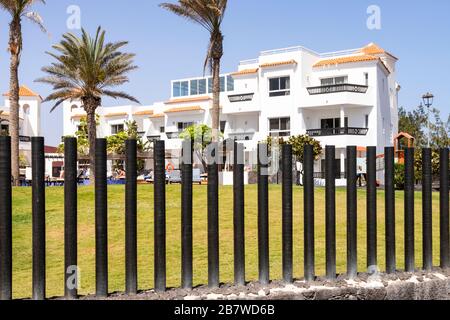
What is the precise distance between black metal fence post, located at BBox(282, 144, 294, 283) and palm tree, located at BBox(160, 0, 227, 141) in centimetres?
2423

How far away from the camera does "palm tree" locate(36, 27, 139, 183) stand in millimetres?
29328

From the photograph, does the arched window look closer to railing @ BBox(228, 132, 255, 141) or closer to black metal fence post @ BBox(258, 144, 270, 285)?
railing @ BBox(228, 132, 255, 141)

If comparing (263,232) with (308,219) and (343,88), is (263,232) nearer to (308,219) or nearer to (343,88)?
(308,219)

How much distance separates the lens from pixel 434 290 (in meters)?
5.04

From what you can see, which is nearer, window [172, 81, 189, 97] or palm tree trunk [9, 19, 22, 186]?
palm tree trunk [9, 19, 22, 186]

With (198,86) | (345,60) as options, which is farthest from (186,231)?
(198,86)

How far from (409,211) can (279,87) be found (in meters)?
44.0

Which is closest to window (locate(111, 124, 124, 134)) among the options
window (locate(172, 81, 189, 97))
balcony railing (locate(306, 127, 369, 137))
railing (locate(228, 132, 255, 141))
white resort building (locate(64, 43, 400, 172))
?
window (locate(172, 81, 189, 97))

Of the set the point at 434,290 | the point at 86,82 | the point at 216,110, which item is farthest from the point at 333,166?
the point at 86,82

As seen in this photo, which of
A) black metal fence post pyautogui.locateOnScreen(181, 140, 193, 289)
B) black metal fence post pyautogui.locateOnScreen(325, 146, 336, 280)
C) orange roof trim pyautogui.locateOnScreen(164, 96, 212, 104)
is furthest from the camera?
orange roof trim pyautogui.locateOnScreen(164, 96, 212, 104)

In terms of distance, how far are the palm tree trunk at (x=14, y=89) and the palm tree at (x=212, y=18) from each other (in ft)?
29.5

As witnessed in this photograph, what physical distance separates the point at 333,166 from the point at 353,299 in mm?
1209
